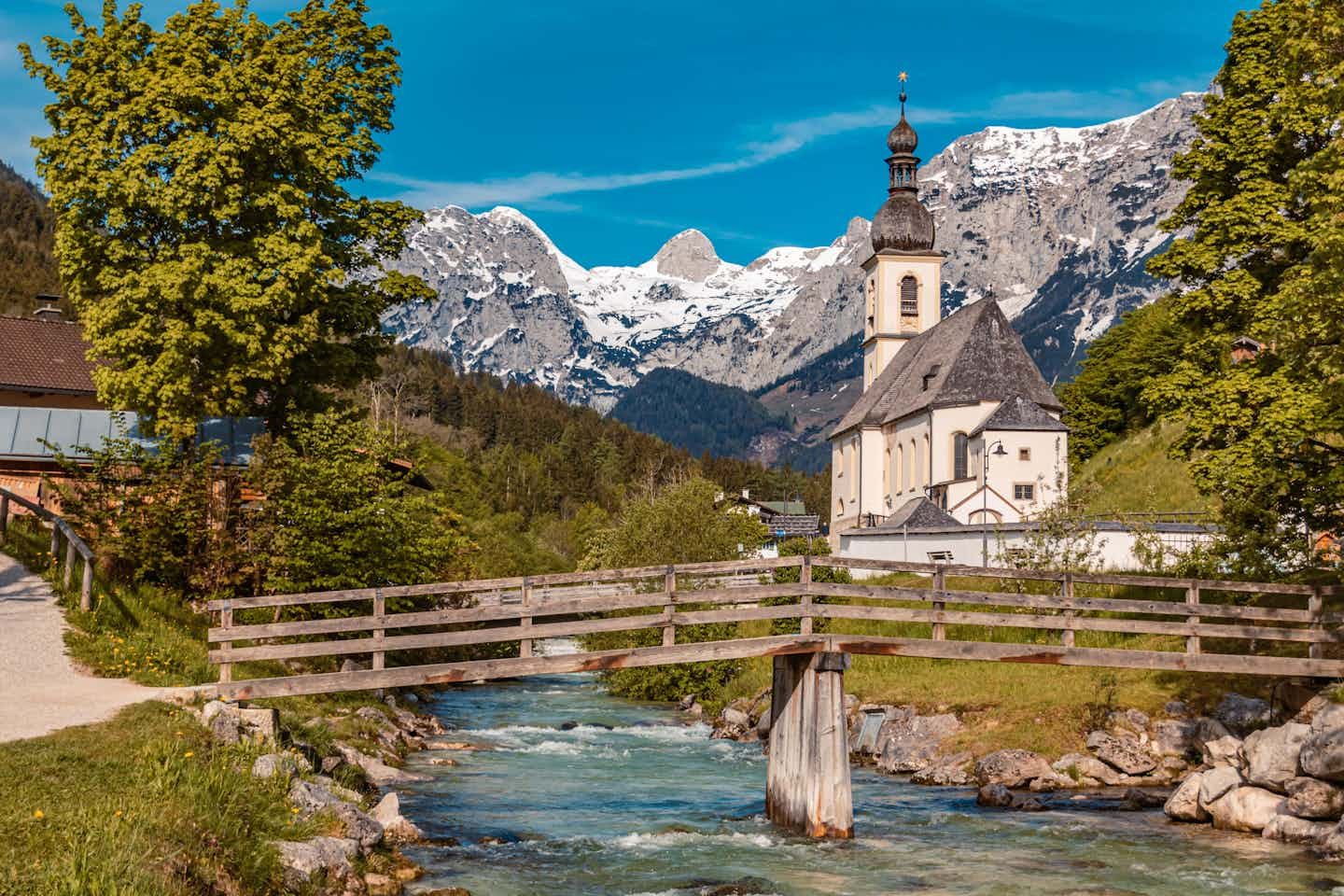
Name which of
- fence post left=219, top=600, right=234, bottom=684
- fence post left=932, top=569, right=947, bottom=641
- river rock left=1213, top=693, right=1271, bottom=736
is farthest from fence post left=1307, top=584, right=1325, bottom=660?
fence post left=219, top=600, right=234, bottom=684

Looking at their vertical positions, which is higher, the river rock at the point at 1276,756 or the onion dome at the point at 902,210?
the onion dome at the point at 902,210

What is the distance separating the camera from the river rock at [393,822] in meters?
17.3

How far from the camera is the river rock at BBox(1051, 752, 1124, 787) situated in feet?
77.4

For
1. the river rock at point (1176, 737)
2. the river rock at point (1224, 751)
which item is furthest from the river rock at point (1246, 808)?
the river rock at point (1176, 737)

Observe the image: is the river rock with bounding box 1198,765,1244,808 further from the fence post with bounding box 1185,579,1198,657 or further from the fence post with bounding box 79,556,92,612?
the fence post with bounding box 79,556,92,612

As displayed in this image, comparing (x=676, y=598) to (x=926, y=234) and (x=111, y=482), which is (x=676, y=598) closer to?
(x=111, y=482)

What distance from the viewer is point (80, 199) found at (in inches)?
1158

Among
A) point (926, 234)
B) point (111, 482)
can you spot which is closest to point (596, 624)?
point (111, 482)

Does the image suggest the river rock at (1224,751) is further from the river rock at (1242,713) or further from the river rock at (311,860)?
the river rock at (311,860)

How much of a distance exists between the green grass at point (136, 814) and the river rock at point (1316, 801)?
14194 mm

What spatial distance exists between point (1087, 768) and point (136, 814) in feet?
59.2

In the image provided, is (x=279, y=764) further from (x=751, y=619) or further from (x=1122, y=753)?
(x=1122, y=753)

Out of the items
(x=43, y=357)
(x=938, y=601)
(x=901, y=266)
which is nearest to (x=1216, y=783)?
(x=938, y=601)

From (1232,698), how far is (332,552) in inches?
782
